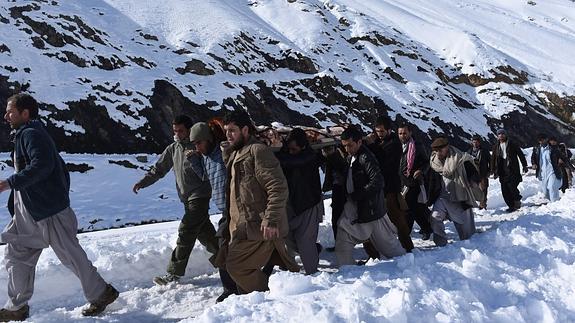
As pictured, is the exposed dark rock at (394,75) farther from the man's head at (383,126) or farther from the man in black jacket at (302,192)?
the man in black jacket at (302,192)

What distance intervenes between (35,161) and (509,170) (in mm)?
8406

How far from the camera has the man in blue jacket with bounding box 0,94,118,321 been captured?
3.71 meters

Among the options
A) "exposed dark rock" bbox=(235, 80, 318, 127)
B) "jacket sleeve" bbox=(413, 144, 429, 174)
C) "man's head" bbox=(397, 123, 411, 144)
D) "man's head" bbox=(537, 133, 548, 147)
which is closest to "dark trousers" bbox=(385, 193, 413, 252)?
"jacket sleeve" bbox=(413, 144, 429, 174)

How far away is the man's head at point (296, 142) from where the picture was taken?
14.8 feet

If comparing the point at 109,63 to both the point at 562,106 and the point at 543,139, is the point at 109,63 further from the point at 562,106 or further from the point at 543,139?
the point at 562,106

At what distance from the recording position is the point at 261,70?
92.8 feet

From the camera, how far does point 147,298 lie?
4566mm

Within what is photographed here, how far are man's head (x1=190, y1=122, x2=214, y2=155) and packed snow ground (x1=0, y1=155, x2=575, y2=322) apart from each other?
147 cm

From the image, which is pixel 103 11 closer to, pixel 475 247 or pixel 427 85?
pixel 427 85

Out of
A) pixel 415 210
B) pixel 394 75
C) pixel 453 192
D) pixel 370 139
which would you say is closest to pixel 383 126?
pixel 370 139

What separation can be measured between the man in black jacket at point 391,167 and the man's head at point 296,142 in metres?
A: 1.44

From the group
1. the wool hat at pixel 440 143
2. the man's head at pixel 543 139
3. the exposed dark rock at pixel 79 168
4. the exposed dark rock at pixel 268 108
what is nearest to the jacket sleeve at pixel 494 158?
the man's head at pixel 543 139

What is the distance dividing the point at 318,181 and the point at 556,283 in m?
2.23

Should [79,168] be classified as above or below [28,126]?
below
